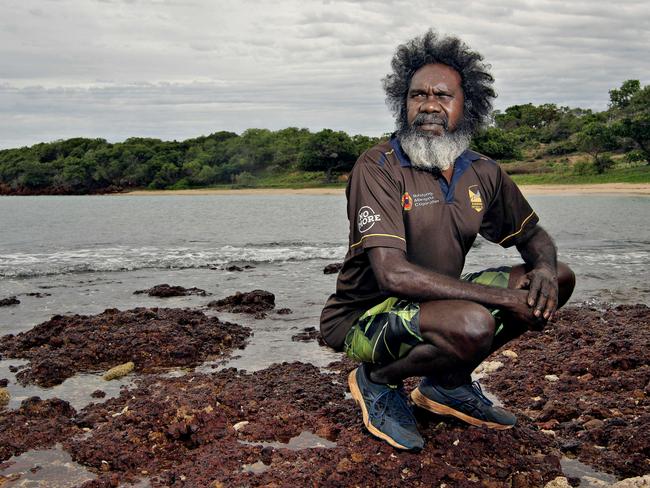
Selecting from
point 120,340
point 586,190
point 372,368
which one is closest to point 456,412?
point 372,368

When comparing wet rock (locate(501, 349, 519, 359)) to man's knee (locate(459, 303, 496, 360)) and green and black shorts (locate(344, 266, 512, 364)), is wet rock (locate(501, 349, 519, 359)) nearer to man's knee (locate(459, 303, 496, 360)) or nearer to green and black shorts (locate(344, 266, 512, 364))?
green and black shorts (locate(344, 266, 512, 364))

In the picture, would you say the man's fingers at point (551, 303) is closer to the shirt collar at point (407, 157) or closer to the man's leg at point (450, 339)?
the man's leg at point (450, 339)

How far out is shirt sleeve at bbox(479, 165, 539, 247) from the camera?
4113 mm

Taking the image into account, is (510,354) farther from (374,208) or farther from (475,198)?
(374,208)

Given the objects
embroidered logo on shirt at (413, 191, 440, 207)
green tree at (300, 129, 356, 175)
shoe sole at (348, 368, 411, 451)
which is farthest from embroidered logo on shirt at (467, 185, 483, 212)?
green tree at (300, 129, 356, 175)

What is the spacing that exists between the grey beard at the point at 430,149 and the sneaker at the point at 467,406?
122 centimetres

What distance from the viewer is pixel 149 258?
53.1 ft

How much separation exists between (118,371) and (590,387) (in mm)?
3484

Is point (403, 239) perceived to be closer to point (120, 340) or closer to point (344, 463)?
point (344, 463)

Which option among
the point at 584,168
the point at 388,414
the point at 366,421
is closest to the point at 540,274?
the point at 388,414

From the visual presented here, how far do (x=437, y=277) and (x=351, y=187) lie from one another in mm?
667

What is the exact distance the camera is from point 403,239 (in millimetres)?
3629

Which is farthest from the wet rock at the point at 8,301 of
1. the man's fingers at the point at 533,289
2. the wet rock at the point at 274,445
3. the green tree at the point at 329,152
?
the green tree at the point at 329,152

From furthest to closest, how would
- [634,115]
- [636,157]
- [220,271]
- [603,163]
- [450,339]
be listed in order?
1. [634,115]
2. [603,163]
3. [636,157]
4. [220,271]
5. [450,339]
